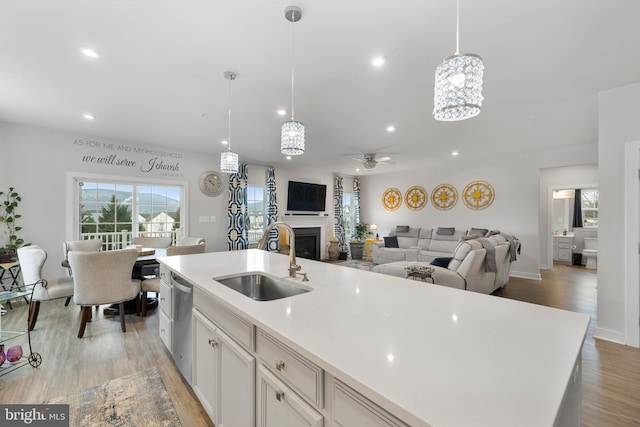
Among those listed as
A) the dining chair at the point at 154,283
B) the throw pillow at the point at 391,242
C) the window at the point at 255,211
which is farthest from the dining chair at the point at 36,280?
the throw pillow at the point at 391,242

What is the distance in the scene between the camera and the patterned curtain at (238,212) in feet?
20.0

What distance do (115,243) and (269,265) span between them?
13.4 ft

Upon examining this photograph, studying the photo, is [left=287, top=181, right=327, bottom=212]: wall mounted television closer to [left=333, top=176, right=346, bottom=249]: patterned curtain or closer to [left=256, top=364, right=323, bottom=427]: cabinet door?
[left=333, top=176, right=346, bottom=249]: patterned curtain

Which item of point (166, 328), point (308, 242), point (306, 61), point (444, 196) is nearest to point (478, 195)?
point (444, 196)

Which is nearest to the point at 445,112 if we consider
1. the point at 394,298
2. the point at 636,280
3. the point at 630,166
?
the point at 394,298

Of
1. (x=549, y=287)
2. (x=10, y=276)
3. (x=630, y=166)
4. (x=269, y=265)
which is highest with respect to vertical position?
(x=630, y=166)

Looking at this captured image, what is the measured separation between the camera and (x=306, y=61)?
2.34m

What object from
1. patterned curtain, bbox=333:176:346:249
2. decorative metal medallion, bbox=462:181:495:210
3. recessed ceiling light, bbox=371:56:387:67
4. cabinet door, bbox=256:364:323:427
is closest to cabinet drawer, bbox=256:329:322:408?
cabinet door, bbox=256:364:323:427

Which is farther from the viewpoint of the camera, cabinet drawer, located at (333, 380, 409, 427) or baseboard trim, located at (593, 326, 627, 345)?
baseboard trim, located at (593, 326, 627, 345)

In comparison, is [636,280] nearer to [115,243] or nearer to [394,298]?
[394,298]

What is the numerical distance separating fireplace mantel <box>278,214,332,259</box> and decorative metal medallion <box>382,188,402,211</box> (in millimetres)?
1820

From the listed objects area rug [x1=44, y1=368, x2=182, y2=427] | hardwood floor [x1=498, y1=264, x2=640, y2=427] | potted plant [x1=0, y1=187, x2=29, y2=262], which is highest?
potted plant [x1=0, y1=187, x2=29, y2=262]

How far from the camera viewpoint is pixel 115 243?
4.82 meters

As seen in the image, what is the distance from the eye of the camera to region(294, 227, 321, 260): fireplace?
7.47 m
